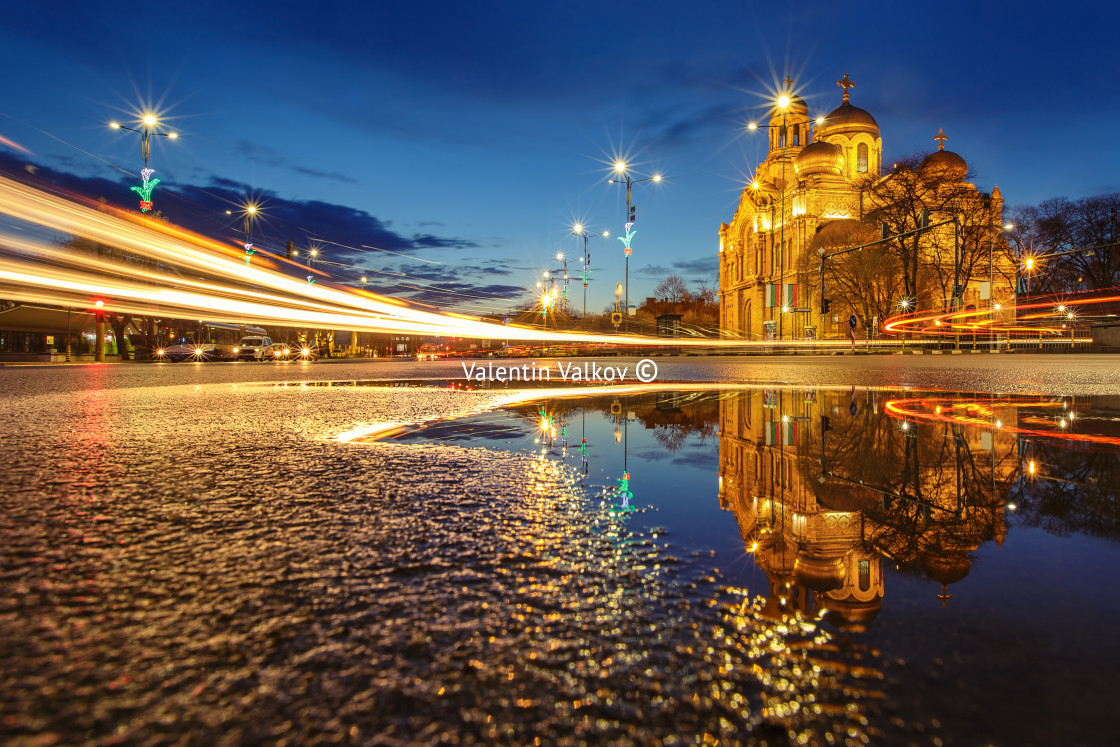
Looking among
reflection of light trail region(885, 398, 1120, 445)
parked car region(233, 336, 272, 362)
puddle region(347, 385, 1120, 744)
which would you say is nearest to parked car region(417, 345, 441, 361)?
parked car region(233, 336, 272, 362)

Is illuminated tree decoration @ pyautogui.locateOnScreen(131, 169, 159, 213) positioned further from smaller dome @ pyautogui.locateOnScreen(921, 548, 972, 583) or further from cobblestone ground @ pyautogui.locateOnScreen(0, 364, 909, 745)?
smaller dome @ pyautogui.locateOnScreen(921, 548, 972, 583)

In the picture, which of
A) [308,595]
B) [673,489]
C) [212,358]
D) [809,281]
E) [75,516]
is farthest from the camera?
[809,281]

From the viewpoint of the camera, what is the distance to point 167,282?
20047 mm

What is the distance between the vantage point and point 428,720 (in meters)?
1.04

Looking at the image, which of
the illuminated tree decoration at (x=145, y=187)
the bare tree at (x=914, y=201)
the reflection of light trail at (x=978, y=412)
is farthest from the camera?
the bare tree at (x=914, y=201)

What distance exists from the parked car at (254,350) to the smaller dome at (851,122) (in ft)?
200

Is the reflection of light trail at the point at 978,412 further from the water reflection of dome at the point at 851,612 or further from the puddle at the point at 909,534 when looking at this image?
the water reflection of dome at the point at 851,612

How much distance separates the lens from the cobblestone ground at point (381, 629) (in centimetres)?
105

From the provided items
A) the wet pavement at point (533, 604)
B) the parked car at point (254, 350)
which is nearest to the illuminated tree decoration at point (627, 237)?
the parked car at point (254, 350)

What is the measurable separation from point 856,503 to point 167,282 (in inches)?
906

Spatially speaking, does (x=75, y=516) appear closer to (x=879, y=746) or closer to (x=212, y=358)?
(x=879, y=746)

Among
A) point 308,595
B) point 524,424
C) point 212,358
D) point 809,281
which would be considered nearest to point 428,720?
point 308,595

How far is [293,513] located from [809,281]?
5905cm

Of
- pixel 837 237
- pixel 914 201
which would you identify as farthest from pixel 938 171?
pixel 837 237
